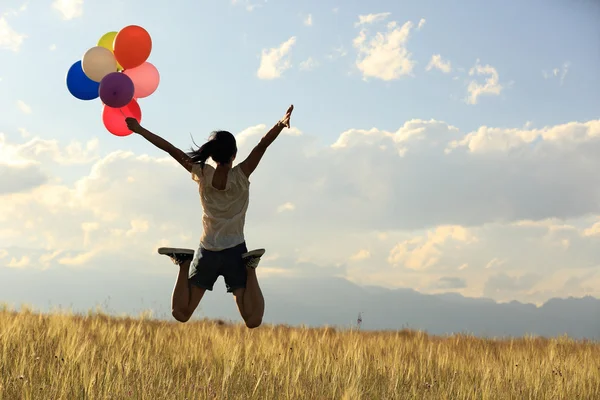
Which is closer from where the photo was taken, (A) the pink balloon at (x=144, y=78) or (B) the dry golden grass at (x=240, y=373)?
(B) the dry golden grass at (x=240, y=373)

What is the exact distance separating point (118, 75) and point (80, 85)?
819 millimetres

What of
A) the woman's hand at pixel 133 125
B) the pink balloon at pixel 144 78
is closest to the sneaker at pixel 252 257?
the woman's hand at pixel 133 125

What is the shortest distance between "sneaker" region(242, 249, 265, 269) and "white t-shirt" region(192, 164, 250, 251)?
0.68 feet

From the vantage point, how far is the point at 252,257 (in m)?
6.30

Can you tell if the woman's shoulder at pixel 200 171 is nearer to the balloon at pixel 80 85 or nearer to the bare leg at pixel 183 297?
the bare leg at pixel 183 297

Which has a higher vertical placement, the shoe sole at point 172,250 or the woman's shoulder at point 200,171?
the woman's shoulder at point 200,171

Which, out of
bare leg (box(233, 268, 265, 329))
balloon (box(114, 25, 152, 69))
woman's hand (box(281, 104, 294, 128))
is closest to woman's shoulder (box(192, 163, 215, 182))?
woman's hand (box(281, 104, 294, 128))

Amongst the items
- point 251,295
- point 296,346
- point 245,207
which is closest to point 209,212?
point 245,207

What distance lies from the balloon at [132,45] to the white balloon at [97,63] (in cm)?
13

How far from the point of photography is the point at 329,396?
202 inches

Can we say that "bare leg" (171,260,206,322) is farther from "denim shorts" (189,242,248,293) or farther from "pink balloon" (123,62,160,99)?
"pink balloon" (123,62,160,99)

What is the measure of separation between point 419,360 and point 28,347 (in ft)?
16.2

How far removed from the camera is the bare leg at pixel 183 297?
6426mm

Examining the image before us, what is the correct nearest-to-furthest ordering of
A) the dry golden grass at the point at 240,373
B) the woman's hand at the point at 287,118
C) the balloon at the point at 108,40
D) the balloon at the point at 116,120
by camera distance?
the dry golden grass at the point at 240,373 → the woman's hand at the point at 287,118 → the balloon at the point at 116,120 → the balloon at the point at 108,40
